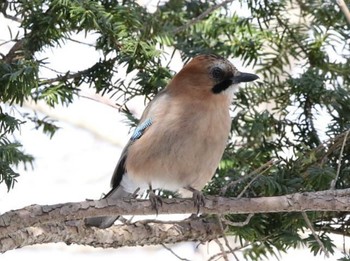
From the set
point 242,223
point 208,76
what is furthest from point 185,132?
point 242,223

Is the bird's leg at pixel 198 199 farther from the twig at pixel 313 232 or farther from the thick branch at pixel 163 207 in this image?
the twig at pixel 313 232

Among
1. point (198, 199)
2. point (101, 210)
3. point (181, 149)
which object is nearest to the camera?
point (101, 210)

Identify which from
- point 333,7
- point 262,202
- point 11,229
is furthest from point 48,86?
point 333,7

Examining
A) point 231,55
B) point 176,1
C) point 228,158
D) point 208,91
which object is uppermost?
point 176,1

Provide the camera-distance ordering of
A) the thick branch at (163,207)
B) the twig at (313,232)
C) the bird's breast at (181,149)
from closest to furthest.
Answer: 1. the thick branch at (163,207)
2. the twig at (313,232)
3. the bird's breast at (181,149)

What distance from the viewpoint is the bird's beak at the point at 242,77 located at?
66.7 inches

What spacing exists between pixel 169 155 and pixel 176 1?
42 cm

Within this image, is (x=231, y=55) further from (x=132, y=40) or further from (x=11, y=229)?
(x=11, y=229)

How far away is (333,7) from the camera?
1823 mm

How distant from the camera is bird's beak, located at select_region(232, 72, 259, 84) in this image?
170 centimetres

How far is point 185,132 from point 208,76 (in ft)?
0.49

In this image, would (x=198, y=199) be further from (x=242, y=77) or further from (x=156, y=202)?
(x=242, y=77)

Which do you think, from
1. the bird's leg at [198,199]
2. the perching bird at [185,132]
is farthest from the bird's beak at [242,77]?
the bird's leg at [198,199]

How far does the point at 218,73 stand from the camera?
1758 millimetres
